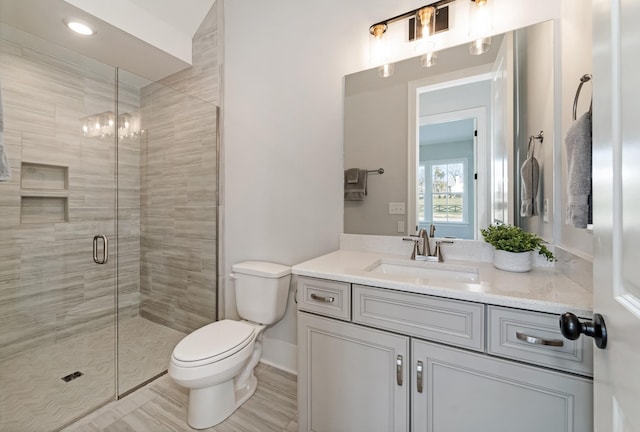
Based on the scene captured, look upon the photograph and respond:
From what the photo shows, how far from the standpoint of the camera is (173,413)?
1554 mm

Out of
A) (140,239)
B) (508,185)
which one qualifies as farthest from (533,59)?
(140,239)

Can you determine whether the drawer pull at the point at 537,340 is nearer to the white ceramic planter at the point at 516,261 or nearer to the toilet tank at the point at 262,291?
the white ceramic planter at the point at 516,261

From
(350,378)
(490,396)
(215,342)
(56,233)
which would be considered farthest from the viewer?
(56,233)

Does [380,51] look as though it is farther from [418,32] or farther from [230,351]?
[230,351]

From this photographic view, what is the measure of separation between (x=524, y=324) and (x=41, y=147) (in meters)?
2.79

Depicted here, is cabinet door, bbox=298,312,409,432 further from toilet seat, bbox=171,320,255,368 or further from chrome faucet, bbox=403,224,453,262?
chrome faucet, bbox=403,224,453,262

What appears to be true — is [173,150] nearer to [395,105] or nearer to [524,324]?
[395,105]

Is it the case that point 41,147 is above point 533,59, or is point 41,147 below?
below

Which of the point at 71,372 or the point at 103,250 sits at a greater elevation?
the point at 103,250

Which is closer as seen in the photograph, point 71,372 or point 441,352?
point 441,352

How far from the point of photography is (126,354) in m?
2.01

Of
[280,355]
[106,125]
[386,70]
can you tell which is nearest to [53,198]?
[106,125]

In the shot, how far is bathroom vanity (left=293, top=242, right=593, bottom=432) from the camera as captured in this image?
822mm

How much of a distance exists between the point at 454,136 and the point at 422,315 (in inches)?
41.1
